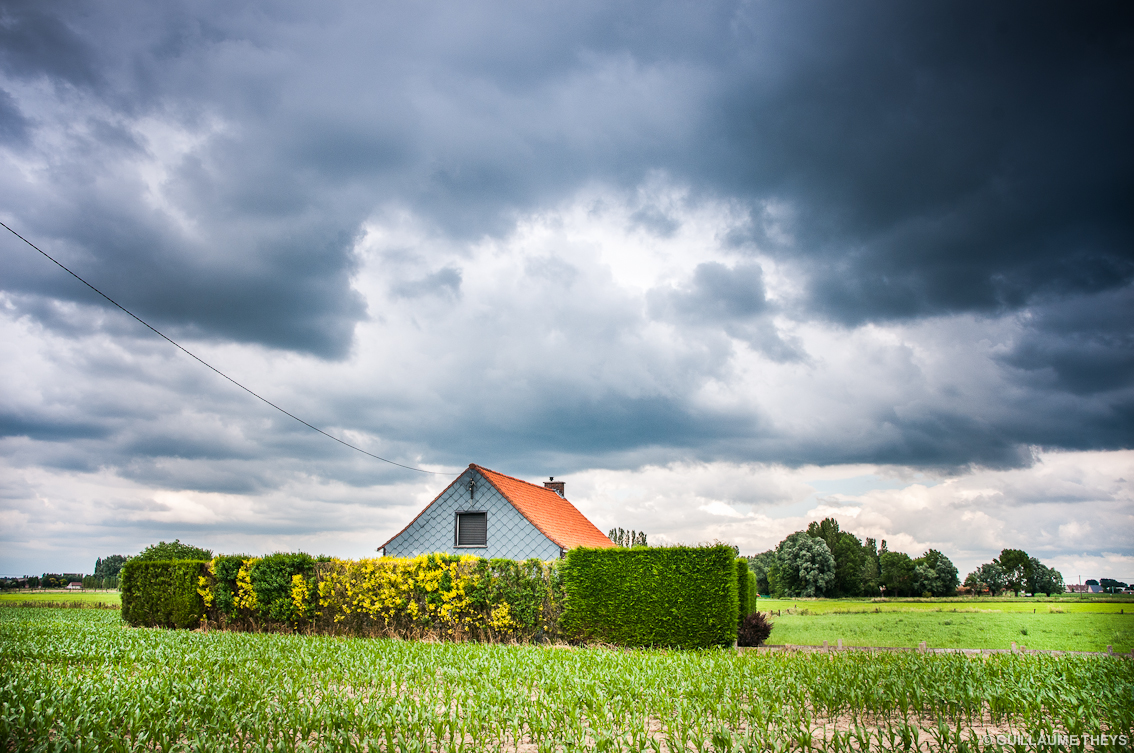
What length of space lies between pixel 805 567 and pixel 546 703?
64464 millimetres

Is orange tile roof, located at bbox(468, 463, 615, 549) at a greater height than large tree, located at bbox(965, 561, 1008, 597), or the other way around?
orange tile roof, located at bbox(468, 463, 615, 549)

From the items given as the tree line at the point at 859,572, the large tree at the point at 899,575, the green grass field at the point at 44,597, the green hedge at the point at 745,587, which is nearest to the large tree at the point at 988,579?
the tree line at the point at 859,572

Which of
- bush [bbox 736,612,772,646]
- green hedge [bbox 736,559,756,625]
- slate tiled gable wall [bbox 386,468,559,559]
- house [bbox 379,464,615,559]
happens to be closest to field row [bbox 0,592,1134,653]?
green hedge [bbox 736,559,756,625]

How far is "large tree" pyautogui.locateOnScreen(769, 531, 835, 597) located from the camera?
6241 centimetres

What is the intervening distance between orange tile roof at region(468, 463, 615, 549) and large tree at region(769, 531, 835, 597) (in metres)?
44.0

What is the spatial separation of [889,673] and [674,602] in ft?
23.1

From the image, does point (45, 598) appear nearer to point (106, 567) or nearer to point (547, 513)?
point (106, 567)

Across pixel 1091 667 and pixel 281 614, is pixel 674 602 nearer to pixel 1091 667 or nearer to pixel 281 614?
pixel 1091 667

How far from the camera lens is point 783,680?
6.93 m

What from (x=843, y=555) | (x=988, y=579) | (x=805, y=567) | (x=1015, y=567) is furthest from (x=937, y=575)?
(x=843, y=555)

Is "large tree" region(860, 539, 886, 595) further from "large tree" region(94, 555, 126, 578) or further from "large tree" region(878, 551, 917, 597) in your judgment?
"large tree" region(94, 555, 126, 578)

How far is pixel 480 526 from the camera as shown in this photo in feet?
71.0

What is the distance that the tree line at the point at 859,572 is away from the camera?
5019 cm

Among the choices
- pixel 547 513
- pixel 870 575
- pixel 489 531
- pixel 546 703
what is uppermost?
pixel 547 513
